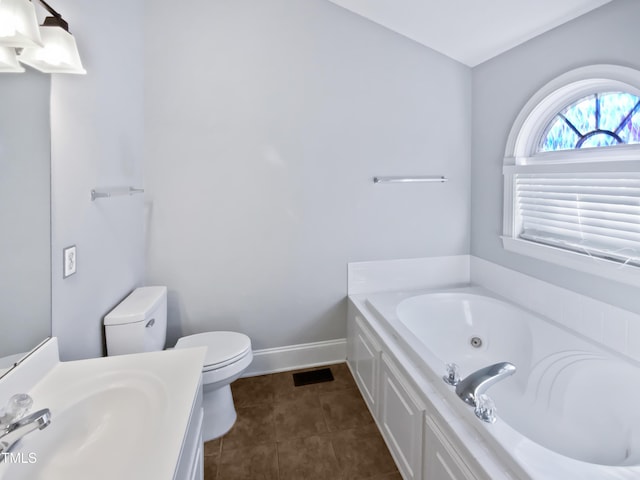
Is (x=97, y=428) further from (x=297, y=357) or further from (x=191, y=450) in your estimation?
(x=297, y=357)

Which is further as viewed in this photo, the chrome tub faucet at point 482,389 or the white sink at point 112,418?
the chrome tub faucet at point 482,389

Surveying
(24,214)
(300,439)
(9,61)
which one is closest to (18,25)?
(9,61)

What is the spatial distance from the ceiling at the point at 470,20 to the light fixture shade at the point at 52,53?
1776 mm

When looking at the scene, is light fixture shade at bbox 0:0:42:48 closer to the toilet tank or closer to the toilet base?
the toilet tank

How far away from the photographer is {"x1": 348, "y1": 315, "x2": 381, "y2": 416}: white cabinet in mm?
1969

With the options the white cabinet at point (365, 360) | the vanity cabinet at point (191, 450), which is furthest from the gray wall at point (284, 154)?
the vanity cabinet at point (191, 450)

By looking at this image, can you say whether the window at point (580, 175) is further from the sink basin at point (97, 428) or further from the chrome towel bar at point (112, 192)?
the chrome towel bar at point (112, 192)

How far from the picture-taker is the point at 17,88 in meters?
1.07

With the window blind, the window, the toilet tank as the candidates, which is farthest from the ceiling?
the toilet tank

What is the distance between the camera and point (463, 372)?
7.02 feet

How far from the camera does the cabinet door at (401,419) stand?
1.46 m

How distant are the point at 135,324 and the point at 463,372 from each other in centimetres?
195

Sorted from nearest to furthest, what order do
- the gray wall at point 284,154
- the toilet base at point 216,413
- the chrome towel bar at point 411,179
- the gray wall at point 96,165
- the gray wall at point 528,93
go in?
the gray wall at point 96,165 < the gray wall at point 528,93 < the toilet base at point 216,413 < the gray wall at point 284,154 < the chrome towel bar at point 411,179

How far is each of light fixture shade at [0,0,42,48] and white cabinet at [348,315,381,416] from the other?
1900 mm
